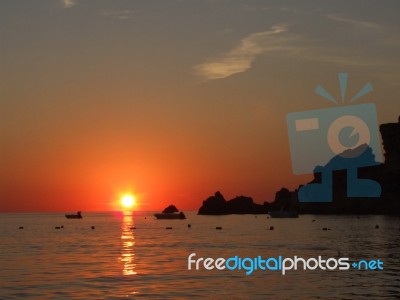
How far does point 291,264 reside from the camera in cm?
6197

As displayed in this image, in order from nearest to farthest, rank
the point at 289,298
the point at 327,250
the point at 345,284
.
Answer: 1. the point at 289,298
2. the point at 345,284
3. the point at 327,250

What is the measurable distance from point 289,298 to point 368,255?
113 ft

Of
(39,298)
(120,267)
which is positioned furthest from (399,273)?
(39,298)

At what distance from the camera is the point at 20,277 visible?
52062 mm

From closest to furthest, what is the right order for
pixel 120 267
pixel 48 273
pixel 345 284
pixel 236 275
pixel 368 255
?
1. pixel 345 284
2. pixel 236 275
3. pixel 48 273
4. pixel 120 267
5. pixel 368 255

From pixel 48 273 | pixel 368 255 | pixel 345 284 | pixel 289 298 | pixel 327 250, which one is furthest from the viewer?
pixel 327 250

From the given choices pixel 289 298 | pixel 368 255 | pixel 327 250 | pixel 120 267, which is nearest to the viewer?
pixel 289 298

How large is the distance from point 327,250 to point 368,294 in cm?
3978

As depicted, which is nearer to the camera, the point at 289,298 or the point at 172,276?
the point at 289,298

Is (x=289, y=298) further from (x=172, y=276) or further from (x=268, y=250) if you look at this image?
(x=268, y=250)

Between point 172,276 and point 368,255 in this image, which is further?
point 368,255

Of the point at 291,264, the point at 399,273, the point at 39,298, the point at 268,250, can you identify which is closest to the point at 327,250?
the point at 268,250

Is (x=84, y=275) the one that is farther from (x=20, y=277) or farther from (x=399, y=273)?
(x=399, y=273)

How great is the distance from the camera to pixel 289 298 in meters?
40.2
